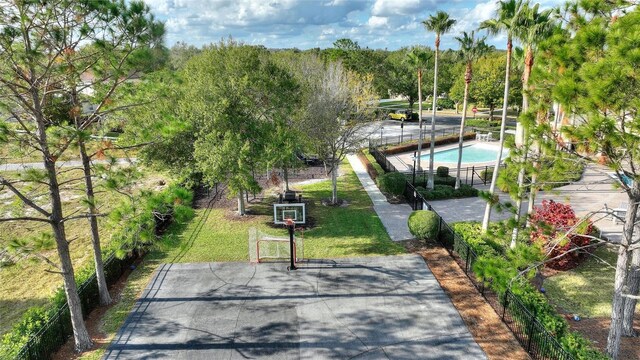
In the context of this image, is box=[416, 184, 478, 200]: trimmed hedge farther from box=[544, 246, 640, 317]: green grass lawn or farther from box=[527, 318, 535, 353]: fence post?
box=[527, 318, 535, 353]: fence post

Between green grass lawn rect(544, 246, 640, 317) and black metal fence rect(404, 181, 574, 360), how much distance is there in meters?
1.91

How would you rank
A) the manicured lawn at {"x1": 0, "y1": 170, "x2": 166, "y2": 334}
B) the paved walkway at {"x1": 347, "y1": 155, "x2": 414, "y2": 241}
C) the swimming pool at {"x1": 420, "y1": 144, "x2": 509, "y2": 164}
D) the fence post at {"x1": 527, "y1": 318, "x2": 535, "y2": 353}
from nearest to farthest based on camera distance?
the fence post at {"x1": 527, "y1": 318, "x2": 535, "y2": 353}
the manicured lawn at {"x1": 0, "y1": 170, "x2": 166, "y2": 334}
the paved walkway at {"x1": 347, "y1": 155, "x2": 414, "y2": 241}
the swimming pool at {"x1": 420, "y1": 144, "x2": 509, "y2": 164}

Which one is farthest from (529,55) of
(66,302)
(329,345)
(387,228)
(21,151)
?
(66,302)

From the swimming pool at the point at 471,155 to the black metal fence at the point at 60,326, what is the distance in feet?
85.3

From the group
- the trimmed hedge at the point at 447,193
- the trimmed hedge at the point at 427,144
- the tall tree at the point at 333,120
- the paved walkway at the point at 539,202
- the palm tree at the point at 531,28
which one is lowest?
the paved walkway at the point at 539,202

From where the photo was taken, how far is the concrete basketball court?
35.2ft

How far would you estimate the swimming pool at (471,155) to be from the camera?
33594 mm

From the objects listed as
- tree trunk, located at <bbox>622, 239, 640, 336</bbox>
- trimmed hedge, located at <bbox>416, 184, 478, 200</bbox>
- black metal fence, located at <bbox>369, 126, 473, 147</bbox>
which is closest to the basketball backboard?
trimmed hedge, located at <bbox>416, 184, 478, 200</bbox>

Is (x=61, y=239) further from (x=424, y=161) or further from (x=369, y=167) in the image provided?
(x=424, y=161)

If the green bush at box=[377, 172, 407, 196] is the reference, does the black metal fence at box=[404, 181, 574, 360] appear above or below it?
below

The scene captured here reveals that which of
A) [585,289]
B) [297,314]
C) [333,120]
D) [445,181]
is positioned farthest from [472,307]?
[445,181]

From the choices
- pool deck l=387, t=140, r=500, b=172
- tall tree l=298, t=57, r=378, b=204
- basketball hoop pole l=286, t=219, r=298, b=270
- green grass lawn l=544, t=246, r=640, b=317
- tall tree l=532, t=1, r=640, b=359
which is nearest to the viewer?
tall tree l=532, t=1, r=640, b=359

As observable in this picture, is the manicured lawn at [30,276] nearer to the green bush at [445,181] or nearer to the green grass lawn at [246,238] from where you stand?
the green grass lawn at [246,238]

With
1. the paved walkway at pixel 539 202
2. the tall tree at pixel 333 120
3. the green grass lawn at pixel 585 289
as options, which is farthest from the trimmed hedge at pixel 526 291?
the tall tree at pixel 333 120
